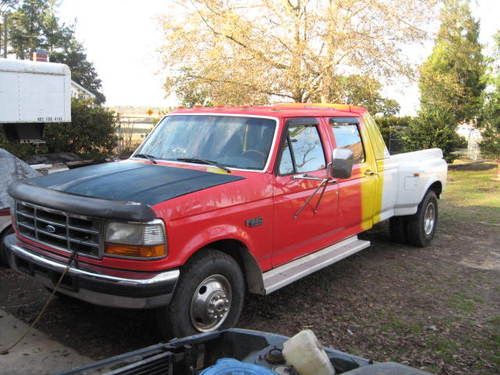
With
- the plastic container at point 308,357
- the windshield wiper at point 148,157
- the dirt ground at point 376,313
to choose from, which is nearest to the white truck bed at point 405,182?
the dirt ground at point 376,313

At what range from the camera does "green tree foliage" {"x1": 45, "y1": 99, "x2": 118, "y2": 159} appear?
13.0 m

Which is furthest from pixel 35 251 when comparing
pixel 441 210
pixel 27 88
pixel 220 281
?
pixel 441 210

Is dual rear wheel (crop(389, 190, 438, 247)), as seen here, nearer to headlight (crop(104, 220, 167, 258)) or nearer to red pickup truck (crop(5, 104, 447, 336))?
red pickup truck (crop(5, 104, 447, 336))

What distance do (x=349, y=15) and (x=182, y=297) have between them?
1207 centimetres

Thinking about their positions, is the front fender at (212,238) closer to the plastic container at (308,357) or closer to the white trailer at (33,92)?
the plastic container at (308,357)

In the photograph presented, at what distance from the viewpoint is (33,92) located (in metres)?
9.48

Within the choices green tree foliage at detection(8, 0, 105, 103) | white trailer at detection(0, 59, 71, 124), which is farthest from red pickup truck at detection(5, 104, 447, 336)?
green tree foliage at detection(8, 0, 105, 103)

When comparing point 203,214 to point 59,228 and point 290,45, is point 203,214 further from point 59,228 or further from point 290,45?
point 290,45

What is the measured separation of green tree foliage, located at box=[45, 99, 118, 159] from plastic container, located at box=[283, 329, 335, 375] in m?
11.4

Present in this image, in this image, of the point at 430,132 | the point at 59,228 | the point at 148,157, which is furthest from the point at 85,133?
the point at 430,132

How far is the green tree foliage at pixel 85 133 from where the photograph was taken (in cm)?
1297

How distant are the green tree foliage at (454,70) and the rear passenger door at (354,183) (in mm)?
10446

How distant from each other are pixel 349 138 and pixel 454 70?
19139 millimetres

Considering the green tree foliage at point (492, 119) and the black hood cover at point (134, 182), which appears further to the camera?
the green tree foliage at point (492, 119)
